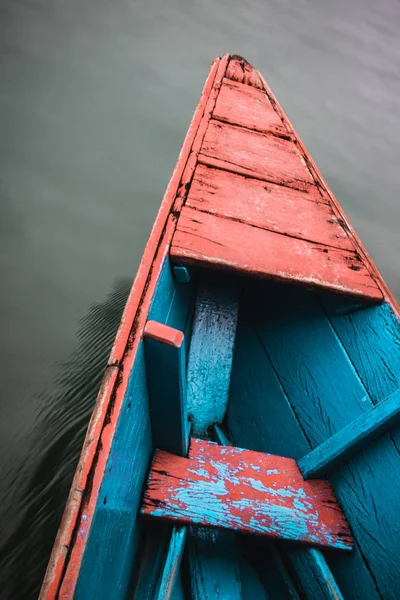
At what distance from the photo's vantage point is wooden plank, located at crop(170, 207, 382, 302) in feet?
4.03

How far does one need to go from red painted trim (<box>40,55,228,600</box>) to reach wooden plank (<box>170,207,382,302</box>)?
0.09 metres

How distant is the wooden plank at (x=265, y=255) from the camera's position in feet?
4.03

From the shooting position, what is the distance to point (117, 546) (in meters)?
0.82

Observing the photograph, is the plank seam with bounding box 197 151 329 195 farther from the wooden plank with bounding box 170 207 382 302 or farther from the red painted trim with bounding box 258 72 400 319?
the wooden plank with bounding box 170 207 382 302

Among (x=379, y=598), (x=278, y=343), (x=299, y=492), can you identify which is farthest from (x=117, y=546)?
(x=278, y=343)

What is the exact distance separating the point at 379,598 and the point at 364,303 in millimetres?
994

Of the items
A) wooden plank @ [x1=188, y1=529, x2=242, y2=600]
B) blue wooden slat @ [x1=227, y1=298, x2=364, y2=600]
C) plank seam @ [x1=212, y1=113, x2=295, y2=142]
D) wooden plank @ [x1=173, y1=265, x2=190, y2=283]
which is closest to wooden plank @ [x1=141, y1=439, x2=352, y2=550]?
blue wooden slat @ [x1=227, y1=298, x2=364, y2=600]

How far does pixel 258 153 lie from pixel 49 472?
423 cm

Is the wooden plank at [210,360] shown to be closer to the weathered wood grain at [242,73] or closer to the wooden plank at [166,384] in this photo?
the wooden plank at [166,384]

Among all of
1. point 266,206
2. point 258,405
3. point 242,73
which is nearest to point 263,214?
point 266,206

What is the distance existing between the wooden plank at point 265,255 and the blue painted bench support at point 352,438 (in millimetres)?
446

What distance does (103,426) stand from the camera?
0.72 m

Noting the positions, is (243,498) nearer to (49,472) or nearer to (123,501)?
(123,501)

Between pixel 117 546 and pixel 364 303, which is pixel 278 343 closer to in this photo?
pixel 364 303
